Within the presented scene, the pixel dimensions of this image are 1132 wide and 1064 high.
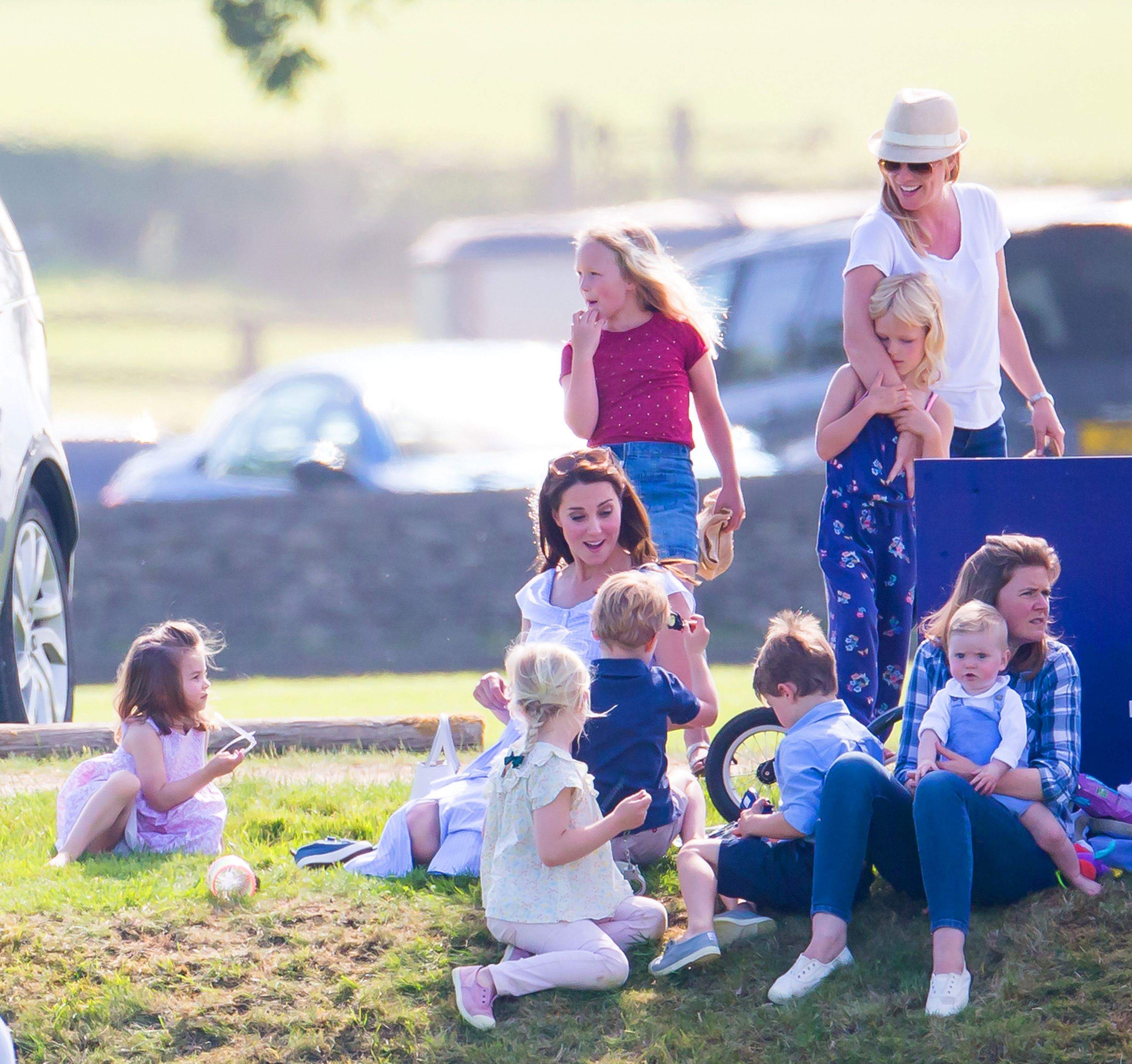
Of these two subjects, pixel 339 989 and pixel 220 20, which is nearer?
pixel 339 989

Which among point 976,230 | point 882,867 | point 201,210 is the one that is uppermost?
point 201,210

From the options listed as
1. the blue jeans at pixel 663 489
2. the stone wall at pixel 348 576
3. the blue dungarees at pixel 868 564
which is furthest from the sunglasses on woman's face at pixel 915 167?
the stone wall at pixel 348 576

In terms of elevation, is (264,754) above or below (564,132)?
below

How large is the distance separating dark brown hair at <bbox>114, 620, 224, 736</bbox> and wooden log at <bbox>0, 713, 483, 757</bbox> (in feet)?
4.29

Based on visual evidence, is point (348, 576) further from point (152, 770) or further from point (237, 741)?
point (152, 770)

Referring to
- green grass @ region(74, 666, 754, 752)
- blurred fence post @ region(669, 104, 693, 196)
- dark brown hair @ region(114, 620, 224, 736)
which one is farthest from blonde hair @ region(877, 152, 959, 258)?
blurred fence post @ region(669, 104, 693, 196)

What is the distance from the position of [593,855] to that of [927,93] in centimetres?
240

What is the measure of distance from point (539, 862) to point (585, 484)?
1.18 meters

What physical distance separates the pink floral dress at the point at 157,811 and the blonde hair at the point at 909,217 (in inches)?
97.7

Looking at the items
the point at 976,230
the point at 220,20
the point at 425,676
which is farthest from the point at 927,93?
the point at 425,676

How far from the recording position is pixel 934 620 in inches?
181

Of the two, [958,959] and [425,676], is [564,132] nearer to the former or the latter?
[425,676]

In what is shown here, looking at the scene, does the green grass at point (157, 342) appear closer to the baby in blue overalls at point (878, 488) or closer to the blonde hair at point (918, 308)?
the baby in blue overalls at point (878, 488)

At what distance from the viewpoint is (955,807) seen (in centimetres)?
420
